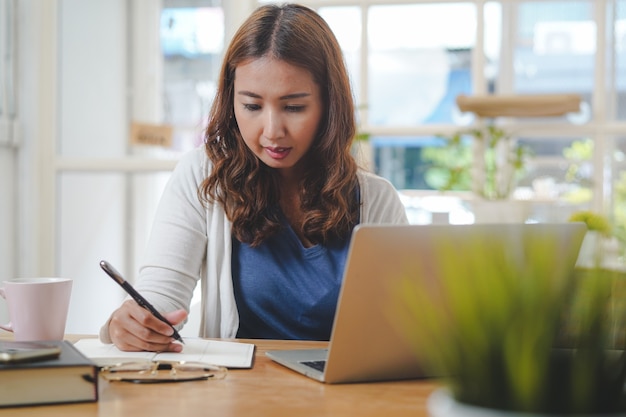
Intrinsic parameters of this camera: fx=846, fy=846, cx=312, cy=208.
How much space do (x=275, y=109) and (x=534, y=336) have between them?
1.21 meters

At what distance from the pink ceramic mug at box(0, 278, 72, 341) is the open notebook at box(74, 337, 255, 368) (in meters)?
0.06

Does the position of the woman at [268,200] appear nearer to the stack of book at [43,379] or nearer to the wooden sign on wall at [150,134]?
the stack of book at [43,379]

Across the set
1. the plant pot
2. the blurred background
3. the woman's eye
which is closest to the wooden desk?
the plant pot

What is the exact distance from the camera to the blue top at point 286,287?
66.2 inches

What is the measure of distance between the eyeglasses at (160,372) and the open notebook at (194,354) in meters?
0.04

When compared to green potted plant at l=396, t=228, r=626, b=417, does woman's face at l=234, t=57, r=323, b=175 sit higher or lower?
higher

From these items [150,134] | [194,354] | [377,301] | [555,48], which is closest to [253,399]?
[377,301]

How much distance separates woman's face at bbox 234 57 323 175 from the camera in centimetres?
164

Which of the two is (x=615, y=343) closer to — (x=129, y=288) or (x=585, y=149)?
(x=129, y=288)

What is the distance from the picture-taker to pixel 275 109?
1.64 m

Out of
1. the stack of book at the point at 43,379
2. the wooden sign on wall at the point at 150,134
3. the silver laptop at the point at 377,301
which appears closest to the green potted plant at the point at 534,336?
the silver laptop at the point at 377,301

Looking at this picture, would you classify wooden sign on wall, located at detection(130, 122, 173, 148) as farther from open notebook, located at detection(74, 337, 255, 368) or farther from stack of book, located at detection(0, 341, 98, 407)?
stack of book, located at detection(0, 341, 98, 407)

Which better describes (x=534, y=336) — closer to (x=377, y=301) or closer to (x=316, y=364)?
(x=377, y=301)

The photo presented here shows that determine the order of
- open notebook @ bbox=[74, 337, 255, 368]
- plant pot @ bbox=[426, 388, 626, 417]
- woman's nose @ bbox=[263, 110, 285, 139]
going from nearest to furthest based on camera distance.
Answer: plant pot @ bbox=[426, 388, 626, 417]
open notebook @ bbox=[74, 337, 255, 368]
woman's nose @ bbox=[263, 110, 285, 139]
